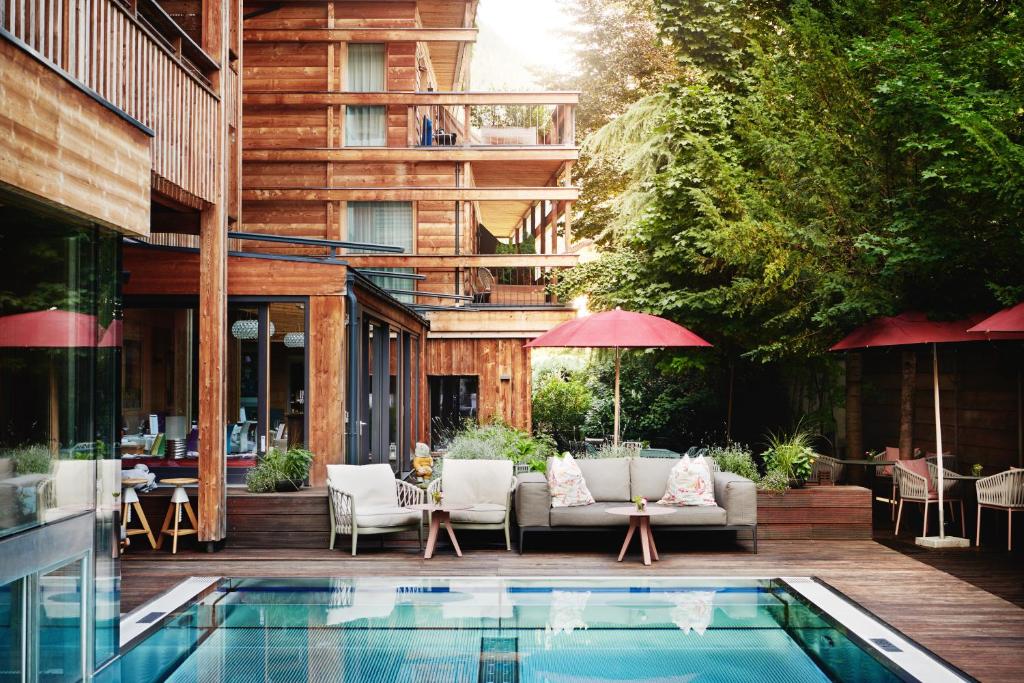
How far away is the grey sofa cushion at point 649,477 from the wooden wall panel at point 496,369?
8.96 metres

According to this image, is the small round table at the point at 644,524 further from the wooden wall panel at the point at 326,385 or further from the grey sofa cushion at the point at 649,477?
the wooden wall panel at the point at 326,385

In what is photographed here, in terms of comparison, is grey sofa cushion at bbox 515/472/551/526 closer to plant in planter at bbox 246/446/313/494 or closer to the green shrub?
plant in planter at bbox 246/446/313/494

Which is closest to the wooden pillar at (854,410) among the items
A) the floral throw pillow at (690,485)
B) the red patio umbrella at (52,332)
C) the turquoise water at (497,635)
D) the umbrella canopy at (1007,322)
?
the floral throw pillow at (690,485)

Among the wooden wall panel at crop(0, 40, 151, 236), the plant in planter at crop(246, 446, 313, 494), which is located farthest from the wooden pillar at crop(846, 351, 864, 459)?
the wooden wall panel at crop(0, 40, 151, 236)

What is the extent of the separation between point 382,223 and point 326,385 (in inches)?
392

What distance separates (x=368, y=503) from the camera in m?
9.23

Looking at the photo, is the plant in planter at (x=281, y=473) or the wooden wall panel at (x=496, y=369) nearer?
the plant in planter at (x=281, y=473)

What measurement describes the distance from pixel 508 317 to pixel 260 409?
29.7 feet

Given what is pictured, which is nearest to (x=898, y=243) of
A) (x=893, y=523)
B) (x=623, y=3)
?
(x=893, y=523)

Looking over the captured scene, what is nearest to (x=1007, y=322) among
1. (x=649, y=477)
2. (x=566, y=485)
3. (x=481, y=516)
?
(x=649, y=477)

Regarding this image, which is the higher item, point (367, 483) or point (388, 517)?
point (367, 483)

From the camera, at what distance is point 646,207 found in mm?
15531

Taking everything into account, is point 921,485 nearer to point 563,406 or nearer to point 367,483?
point 367,483

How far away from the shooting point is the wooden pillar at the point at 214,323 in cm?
856
